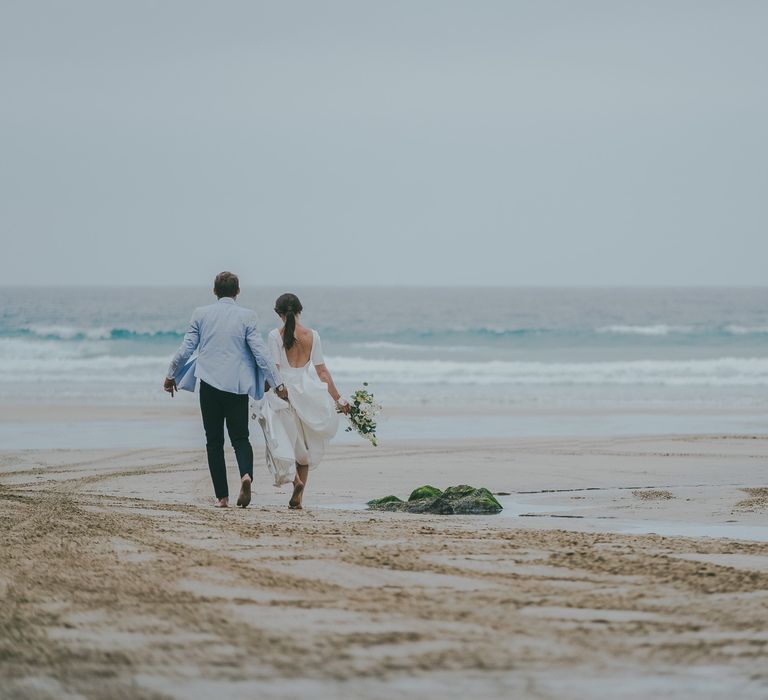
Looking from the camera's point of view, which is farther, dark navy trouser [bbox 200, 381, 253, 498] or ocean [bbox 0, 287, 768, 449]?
ocean [bbox 0, 287, 768, 449]

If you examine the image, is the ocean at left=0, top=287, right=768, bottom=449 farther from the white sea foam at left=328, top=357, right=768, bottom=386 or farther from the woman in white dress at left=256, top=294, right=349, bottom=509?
the woman in white dress at left=256, top=294, right=349, bottom=509

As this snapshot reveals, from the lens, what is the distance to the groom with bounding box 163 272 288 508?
27.1 ft

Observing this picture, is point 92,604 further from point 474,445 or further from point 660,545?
point 474,445

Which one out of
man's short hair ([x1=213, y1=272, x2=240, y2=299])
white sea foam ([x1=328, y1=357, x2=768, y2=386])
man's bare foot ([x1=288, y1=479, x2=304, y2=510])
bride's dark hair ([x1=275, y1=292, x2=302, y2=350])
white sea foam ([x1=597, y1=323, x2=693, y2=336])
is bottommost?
man's bare foot ([x1=288, y1=479, x2=304, y2=510])

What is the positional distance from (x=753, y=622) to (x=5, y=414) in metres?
16.2

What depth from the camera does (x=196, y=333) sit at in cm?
838

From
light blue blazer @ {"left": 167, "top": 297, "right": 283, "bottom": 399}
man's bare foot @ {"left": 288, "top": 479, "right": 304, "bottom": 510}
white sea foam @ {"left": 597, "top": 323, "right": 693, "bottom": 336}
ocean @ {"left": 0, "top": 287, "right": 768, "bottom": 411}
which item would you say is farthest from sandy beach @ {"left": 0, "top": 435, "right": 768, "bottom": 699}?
white sea foam @ {"left": 597, "top": 323, "right": 693, "bottom": 336}

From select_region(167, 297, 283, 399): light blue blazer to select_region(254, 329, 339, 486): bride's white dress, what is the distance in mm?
186

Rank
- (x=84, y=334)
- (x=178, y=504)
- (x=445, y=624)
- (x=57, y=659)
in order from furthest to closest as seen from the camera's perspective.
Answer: (x=84, y=334)
(x=178, y=504)
(x=445, y=624)
(x=57, y=659)

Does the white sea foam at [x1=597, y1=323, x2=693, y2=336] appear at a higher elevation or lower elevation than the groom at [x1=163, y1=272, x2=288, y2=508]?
higher

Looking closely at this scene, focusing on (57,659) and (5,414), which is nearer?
(57,659)

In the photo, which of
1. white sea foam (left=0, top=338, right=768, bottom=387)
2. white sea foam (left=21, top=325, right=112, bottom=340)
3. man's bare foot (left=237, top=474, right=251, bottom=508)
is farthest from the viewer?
white sea foam (left=21, top=325, right=112, bottom=340)

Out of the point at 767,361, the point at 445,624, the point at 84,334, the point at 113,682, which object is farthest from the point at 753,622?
the point at 84,334

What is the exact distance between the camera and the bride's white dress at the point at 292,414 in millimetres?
8508
